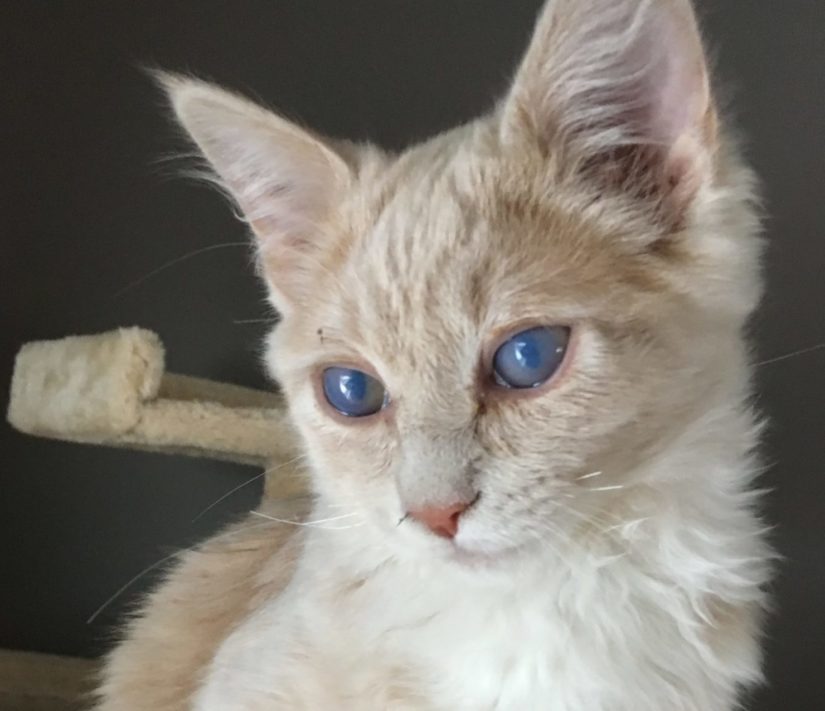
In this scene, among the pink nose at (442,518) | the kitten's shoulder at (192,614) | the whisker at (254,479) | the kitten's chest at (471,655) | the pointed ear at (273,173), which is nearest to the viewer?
the pink nose at (442,518)

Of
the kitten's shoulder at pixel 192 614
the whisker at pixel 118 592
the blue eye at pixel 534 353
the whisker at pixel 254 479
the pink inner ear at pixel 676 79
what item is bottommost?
the kitten's shoulder at pixel 192 614

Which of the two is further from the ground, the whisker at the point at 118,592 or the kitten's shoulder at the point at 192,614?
the whisker at the point at 118,592

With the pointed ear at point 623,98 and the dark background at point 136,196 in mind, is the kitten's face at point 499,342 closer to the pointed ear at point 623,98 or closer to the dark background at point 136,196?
the pointed ear at point 623,98

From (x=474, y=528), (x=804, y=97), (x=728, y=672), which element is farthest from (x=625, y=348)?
(x=804, y=97)

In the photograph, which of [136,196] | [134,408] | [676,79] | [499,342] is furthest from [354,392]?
[136,196]

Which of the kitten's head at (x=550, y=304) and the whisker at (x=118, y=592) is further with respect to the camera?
the whisker at (x=118, y=592)

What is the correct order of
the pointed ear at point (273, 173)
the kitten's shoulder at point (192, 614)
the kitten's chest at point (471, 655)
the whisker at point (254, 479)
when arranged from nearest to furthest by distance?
the kitten's chest at point (471, 655) → the pointed ear at point (273, 173) → the kitten's shoulder at point (192, 614) → the whisker at point (254, 479)

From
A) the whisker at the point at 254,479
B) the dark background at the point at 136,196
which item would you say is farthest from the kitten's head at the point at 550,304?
the dark background at the point at 136,196

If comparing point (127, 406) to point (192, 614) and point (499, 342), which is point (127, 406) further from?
point (499, 342)
